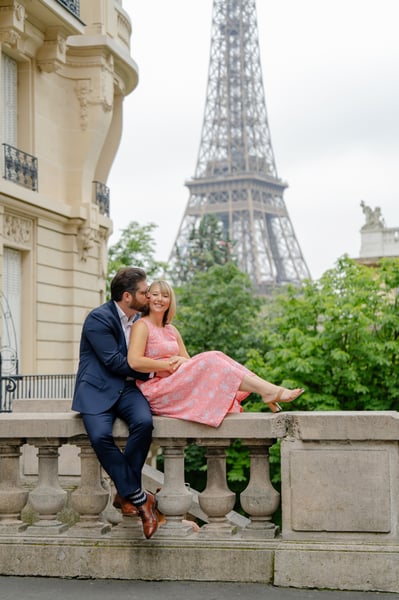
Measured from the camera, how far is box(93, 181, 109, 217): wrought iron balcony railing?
78.6ft

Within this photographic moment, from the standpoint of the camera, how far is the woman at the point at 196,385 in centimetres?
596

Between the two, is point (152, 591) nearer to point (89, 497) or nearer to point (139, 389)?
point (89, 497)

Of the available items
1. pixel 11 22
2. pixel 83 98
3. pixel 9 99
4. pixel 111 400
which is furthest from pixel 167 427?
pixel 83 98

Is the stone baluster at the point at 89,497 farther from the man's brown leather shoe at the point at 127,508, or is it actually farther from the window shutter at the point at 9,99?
the window shutter at the point at 9,99

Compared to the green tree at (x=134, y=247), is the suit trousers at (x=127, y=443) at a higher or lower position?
lower

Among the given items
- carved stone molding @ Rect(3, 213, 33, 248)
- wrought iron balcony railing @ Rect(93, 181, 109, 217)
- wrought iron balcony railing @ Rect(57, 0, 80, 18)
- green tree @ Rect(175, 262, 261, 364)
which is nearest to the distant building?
green tree @ Rect(175, 262, 261, 364)

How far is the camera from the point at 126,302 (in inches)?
248

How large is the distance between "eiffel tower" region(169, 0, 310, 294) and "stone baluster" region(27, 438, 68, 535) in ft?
239

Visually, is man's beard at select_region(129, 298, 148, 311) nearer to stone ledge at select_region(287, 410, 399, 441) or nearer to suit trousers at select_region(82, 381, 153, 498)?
suit trousers at select_region(82, 381, 153, 498)

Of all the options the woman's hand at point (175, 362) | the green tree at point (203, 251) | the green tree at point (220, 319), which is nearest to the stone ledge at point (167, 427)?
the woman's hand at point (175, 362)

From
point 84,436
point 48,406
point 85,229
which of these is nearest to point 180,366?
point 84,436

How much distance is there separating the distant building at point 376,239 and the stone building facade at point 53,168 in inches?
804

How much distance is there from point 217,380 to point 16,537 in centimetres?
167

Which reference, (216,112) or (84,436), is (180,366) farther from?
(216,112)
